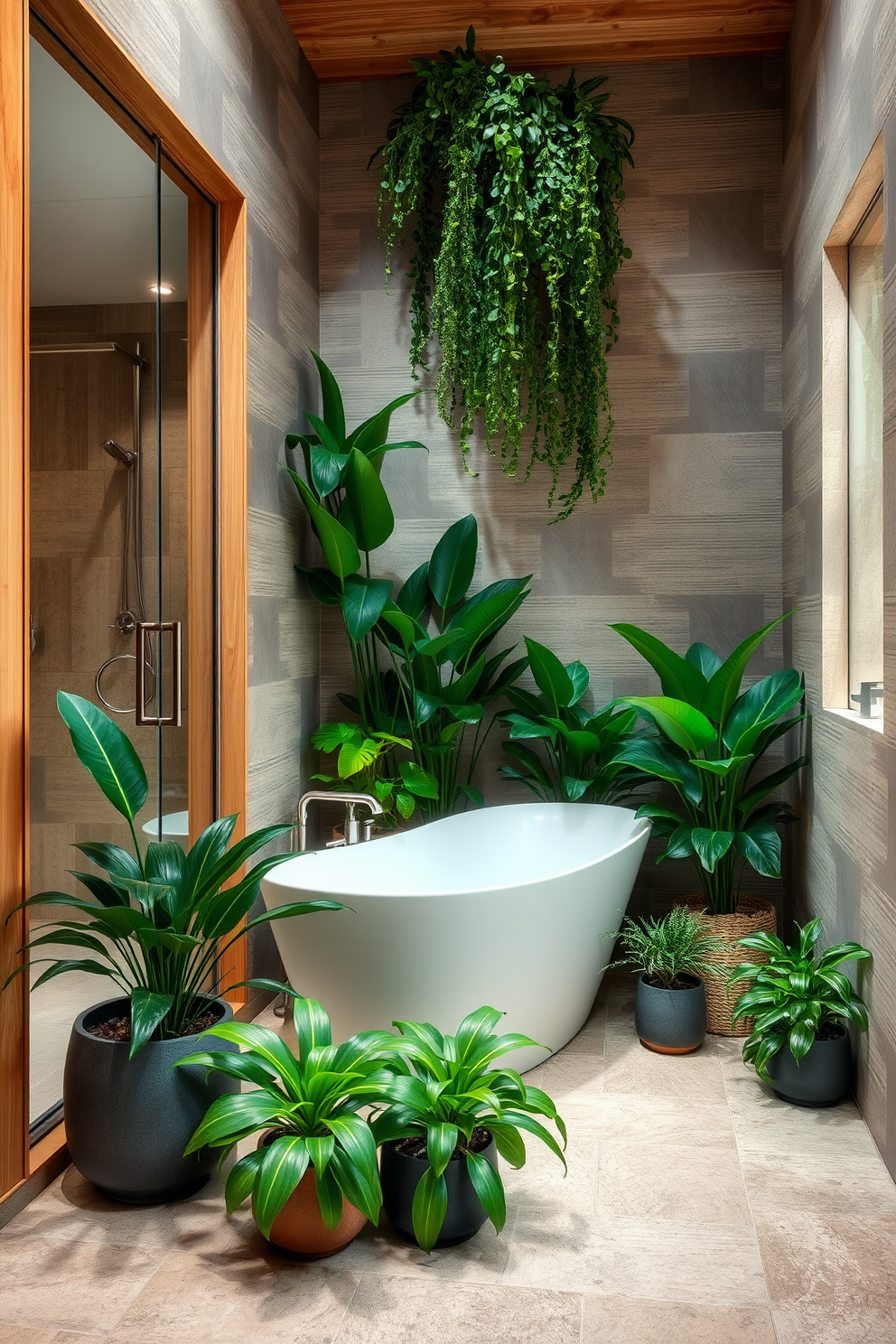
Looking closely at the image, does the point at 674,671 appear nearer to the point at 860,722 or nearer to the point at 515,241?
the point at 860,722

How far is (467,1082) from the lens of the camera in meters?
1.74

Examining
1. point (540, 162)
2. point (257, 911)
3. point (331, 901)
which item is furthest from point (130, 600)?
point (540, 162)

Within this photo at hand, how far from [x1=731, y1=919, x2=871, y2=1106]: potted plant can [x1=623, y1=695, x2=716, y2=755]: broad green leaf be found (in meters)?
0.60

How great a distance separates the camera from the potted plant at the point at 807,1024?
2158 mm

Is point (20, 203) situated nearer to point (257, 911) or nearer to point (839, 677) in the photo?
point (257, 911)

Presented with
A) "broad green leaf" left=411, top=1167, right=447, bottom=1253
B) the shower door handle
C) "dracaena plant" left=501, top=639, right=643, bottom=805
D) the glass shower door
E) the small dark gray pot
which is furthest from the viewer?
"dracaena plant" left=501, top=639, right=643, bottom=805

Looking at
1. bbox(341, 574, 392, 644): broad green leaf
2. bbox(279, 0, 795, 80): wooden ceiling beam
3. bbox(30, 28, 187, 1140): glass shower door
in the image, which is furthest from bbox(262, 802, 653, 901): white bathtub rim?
bbox(279, 0, 795, 80): wooden ceiling beam

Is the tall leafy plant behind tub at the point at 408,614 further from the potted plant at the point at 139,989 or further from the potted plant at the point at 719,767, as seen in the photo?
the potted plant at the point at 139,989

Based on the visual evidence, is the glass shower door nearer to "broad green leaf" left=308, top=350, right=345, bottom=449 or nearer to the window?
"broad green leaf" left=308, top=350, right=345, bottom=449

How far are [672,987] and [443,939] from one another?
0.79 meters

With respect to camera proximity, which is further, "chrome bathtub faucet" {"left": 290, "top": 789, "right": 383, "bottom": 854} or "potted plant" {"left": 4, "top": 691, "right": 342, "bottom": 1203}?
"chrome bathtub faucet" {"left": 290, "top": 789, "right": 383, "bottom": 854}

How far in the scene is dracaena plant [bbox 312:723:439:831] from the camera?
2.92 metres

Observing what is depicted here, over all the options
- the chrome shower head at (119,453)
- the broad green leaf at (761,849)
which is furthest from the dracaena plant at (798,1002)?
the chrome shower head at (119,453)

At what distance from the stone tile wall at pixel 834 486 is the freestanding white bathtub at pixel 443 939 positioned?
0.52m
